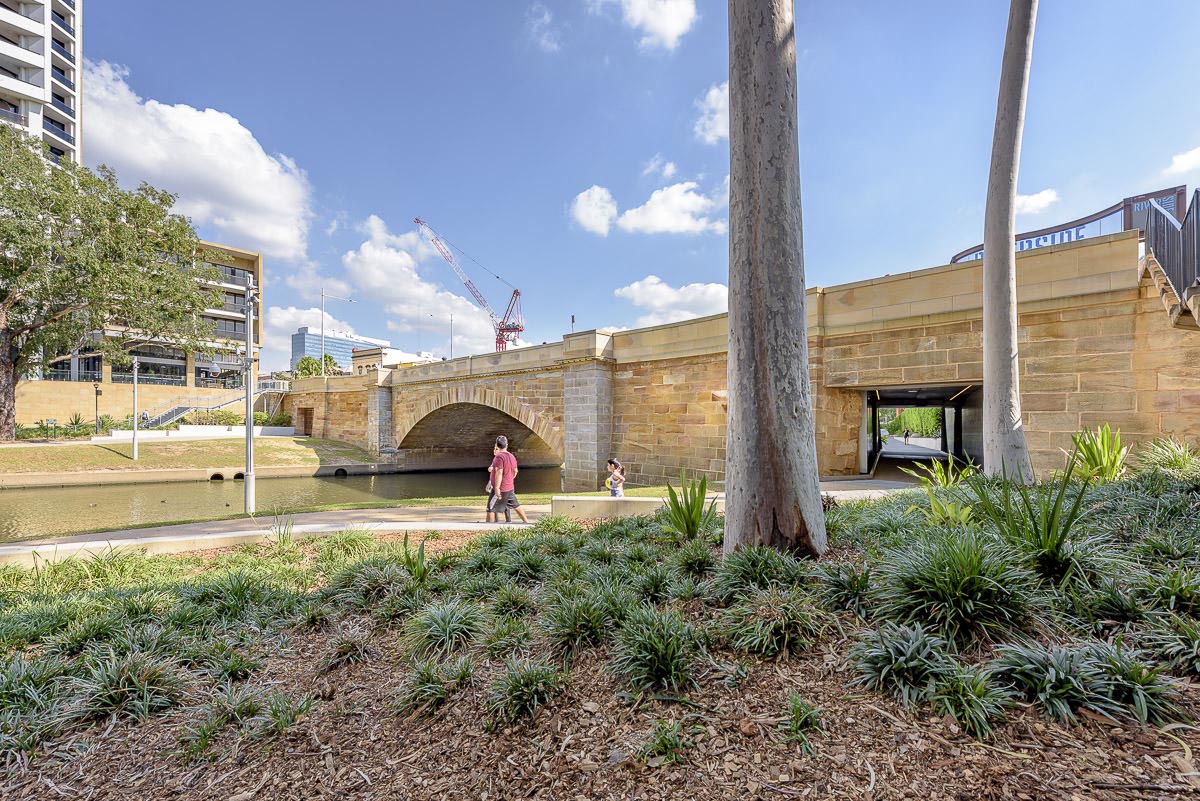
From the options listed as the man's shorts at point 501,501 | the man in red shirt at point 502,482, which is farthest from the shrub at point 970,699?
the man's shorts at point 501,501

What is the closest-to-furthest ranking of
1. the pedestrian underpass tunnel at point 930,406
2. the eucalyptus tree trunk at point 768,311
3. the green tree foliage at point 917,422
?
the eucalyptus tree trunk at point 768,311 → the pedestrian underpass tunnel at point 930,406 → the green tree foliage at point 917,422

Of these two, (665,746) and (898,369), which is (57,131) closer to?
(898,369)

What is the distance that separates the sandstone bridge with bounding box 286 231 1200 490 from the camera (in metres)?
7.18

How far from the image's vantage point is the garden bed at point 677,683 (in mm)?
1859

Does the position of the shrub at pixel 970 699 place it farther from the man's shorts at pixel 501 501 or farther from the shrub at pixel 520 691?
the man's shorts at pixel 501 501

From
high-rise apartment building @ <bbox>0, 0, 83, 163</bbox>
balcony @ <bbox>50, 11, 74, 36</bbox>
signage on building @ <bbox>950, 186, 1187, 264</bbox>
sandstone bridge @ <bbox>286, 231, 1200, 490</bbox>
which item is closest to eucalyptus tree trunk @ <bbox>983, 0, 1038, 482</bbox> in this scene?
sandstone bridge @ <bbox>286, 231, 1200, 490</bbox>

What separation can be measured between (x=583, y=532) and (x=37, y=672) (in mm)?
→ 4505

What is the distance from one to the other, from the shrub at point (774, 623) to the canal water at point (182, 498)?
357 inches

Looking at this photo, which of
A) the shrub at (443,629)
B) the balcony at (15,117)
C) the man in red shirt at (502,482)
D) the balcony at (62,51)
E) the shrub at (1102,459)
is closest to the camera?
the shrub at (443,629)

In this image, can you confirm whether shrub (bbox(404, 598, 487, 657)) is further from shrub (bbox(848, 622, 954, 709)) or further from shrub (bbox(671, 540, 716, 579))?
shrub (bbox(848, 622, 954, 709))

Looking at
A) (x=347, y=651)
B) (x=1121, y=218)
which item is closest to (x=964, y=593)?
(x=347, y=651)

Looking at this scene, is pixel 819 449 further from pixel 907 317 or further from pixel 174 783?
pixel 174 783

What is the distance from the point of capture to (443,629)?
314 cm

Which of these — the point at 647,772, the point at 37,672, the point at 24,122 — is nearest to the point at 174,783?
the point at 37,672
